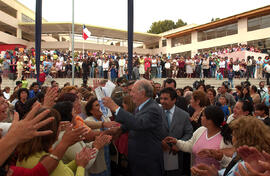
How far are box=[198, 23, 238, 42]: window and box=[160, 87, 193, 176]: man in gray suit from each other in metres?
32.8

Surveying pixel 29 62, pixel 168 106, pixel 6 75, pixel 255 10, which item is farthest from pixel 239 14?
pixel 168 106

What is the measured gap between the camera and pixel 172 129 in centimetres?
363

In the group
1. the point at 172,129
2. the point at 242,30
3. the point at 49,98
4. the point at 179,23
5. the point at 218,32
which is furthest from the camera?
the point at 179,23

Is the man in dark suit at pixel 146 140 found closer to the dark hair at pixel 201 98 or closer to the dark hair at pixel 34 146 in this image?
the dark hair at pixel 34 146

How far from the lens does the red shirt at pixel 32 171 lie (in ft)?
5.39

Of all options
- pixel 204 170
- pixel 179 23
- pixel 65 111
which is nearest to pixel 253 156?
pixel 204 170

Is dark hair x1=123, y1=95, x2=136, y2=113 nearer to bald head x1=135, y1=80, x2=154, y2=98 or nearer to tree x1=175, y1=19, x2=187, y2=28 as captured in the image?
bald head x1=135, y1=80, x2=154, y2=98

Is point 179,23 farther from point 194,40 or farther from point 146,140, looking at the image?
point 146,140

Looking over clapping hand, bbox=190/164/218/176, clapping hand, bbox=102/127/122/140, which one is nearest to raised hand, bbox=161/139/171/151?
clapping hand, bbox=102/127/122/140

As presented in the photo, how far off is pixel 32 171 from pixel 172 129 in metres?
2.34

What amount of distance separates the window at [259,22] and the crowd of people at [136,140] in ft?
99.0

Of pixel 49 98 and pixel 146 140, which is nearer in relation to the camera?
pixel 146 140

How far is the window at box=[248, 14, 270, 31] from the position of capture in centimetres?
2934

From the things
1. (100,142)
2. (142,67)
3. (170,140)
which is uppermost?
(142,67)
